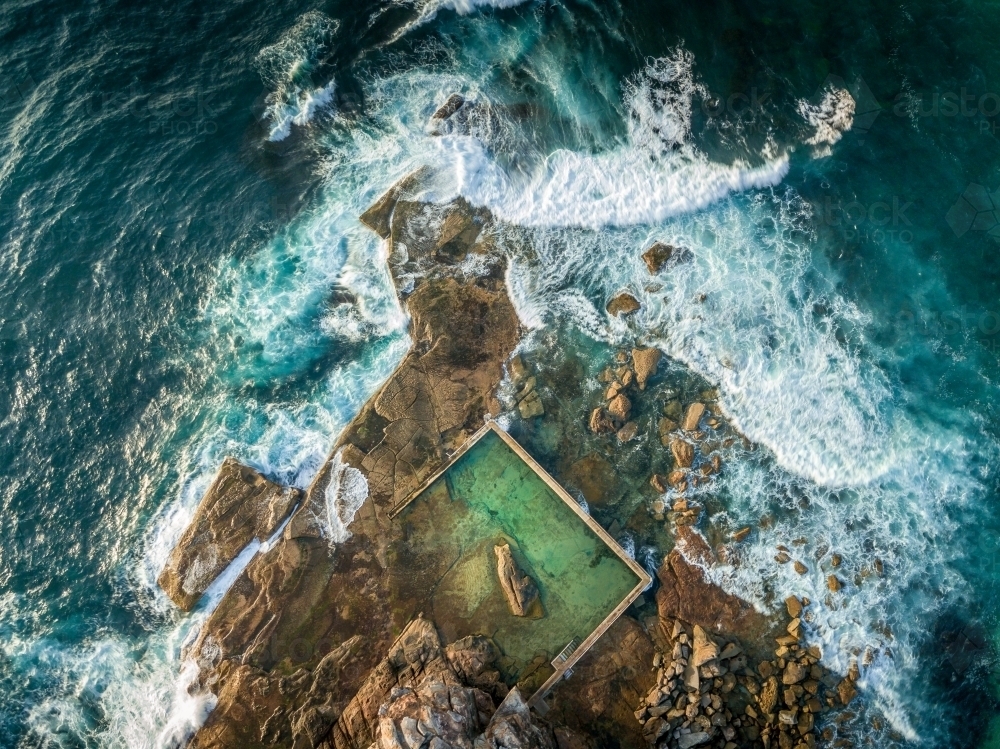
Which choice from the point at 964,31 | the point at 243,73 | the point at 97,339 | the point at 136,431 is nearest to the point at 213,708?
the point at 136,431

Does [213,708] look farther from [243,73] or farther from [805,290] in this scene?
[805,290]

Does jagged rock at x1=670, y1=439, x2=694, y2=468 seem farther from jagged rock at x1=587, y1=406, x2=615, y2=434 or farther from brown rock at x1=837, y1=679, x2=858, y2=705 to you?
brown rock at x1=837, y1=679, x2=858, y2=705

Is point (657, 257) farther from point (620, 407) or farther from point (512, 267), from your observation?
point (620, 407)

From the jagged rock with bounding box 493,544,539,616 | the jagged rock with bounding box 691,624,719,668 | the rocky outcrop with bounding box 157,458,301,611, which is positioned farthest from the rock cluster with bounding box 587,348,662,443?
the rocky outcrop with bounding box 157,458,301,611

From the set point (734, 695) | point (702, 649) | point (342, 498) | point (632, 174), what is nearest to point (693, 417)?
point (702, 649)

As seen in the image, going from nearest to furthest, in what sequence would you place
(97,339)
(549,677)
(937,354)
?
1. (549,677)
2. (937,354)
3. (97,339)

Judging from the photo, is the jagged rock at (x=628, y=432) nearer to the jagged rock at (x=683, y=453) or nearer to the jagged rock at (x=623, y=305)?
the jagged rock at (x=683, y=453)
